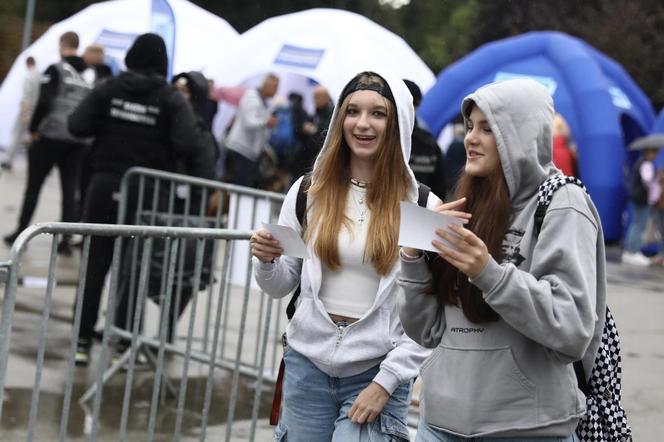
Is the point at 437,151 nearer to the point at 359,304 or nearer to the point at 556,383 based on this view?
the point at 359,304

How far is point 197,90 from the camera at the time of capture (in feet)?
30.0

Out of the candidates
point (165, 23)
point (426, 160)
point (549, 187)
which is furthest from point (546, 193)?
point (165, 23)

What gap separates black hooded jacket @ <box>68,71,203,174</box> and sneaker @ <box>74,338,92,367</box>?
3.73 ft

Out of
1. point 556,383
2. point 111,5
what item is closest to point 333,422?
point 556,383

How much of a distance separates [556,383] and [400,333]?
813 millimetres

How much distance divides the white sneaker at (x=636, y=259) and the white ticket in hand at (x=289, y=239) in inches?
566

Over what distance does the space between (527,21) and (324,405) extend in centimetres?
3208

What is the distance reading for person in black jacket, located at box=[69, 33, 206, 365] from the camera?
7.87 metres

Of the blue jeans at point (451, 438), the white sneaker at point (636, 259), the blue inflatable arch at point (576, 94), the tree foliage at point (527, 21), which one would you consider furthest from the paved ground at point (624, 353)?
the tree foliage at point (527, 21)

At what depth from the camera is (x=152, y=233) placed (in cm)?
500

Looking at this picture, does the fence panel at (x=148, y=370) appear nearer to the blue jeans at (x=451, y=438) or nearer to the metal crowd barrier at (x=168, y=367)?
the metal crowd barrier at (x=168, y=367)

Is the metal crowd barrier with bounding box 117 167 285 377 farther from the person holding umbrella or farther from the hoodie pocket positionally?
the person holding umbrella

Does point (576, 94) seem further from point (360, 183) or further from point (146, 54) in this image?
point (360, 183)

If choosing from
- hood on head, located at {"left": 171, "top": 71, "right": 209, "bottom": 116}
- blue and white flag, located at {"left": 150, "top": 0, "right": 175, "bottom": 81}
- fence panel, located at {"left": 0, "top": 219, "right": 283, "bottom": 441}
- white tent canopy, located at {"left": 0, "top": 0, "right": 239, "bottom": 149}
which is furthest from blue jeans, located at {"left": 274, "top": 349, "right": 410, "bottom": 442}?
white tent canopy, located at {"left": 0, "top": 0, "right": 239, "bottom": 149}
